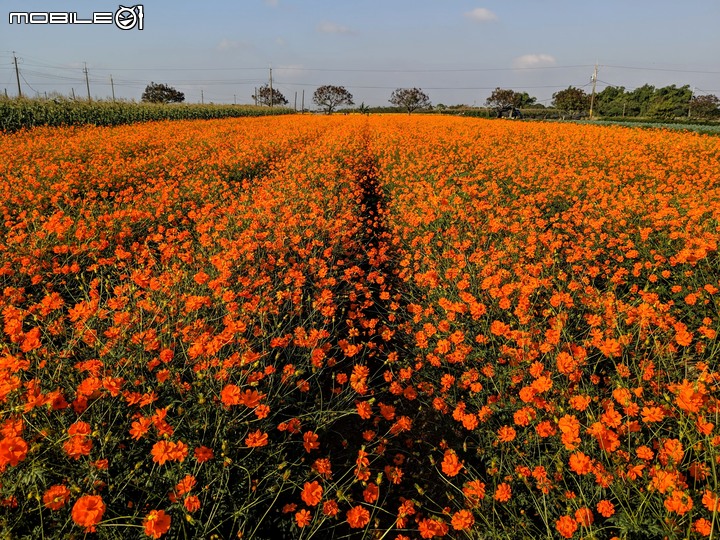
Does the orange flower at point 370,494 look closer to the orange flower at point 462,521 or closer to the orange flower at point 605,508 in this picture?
the orange flower at point 462,521

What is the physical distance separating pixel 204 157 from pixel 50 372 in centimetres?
873

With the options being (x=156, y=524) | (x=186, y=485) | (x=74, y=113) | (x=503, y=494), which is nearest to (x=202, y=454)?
(x=186, y=485)

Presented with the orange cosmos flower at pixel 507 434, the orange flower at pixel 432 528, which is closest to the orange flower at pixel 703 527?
the orange cosmos flower at pixel 507 434

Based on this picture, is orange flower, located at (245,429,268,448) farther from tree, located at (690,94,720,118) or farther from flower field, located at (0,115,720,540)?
tree, located at (690,94,720,118)

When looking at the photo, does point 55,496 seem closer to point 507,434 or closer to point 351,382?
point 351,382

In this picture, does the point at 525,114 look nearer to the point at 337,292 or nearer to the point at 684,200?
the point at 684,200

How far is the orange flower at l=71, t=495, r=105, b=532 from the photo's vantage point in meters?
1.23

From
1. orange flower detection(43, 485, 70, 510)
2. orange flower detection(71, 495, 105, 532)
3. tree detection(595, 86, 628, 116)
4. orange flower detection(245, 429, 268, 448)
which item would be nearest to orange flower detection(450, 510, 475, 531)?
orange flower detection(245, 429, 268, 448)

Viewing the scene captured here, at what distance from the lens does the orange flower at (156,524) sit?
1273mm

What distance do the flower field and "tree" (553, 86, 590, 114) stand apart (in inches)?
2001

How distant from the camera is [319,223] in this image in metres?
4.81

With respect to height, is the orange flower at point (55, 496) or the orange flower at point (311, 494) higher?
the orange flower at point (55, 496)

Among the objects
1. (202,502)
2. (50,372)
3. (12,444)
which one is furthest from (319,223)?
(12,444)

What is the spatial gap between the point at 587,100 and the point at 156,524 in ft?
198
